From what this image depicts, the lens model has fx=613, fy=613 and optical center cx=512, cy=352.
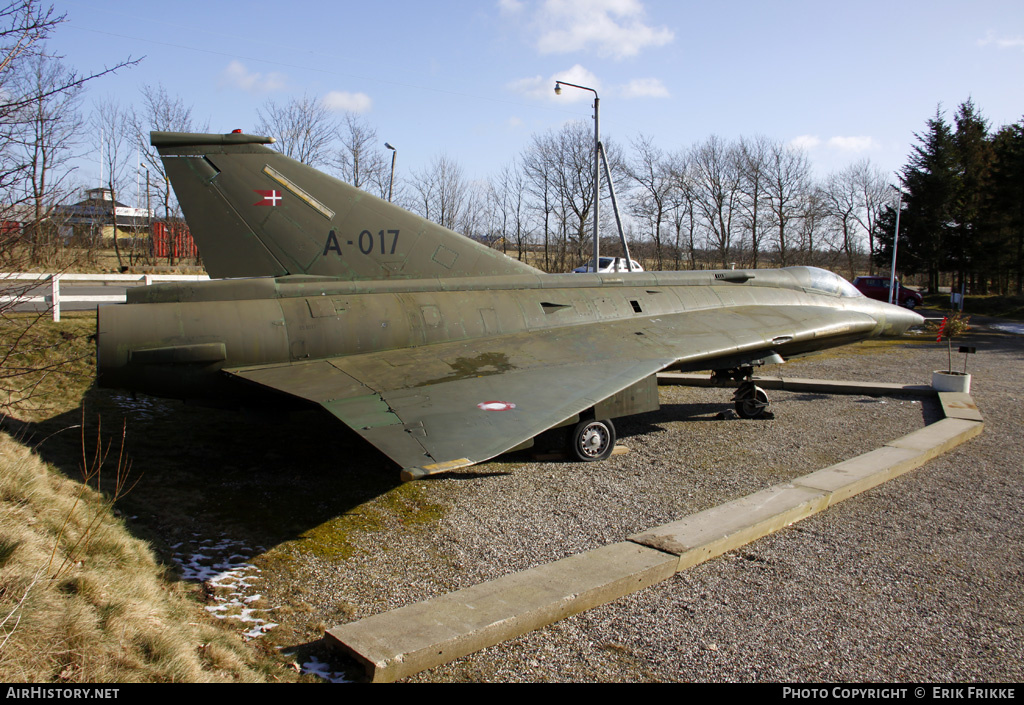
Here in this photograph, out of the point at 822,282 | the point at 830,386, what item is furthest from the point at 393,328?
the point at 830,386

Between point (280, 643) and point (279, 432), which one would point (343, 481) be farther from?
point (280, 643)

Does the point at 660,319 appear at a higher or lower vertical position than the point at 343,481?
higher

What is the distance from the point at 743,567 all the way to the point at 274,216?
741 centimetres

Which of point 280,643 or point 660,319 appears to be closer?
point 280,643

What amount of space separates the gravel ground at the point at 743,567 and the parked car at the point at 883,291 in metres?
28.1

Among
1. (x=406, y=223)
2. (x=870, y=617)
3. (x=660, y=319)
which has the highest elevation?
(x=406, y=223)

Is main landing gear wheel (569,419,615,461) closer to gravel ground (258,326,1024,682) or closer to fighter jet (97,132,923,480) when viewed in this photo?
fighter jet (97,132,923,480)

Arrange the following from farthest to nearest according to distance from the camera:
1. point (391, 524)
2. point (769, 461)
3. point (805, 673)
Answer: point (769, 461) → point (391, 524) → point (805, 673)

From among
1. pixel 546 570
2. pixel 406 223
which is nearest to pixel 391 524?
pixel 546 570

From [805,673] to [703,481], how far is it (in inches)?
157

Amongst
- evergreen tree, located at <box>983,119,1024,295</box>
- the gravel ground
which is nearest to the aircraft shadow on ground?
the gravel ground

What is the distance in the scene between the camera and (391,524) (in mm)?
6516

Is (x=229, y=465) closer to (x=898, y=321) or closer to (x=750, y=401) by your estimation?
(x=750, y=401)

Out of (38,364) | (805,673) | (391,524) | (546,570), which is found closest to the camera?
(805,673)
